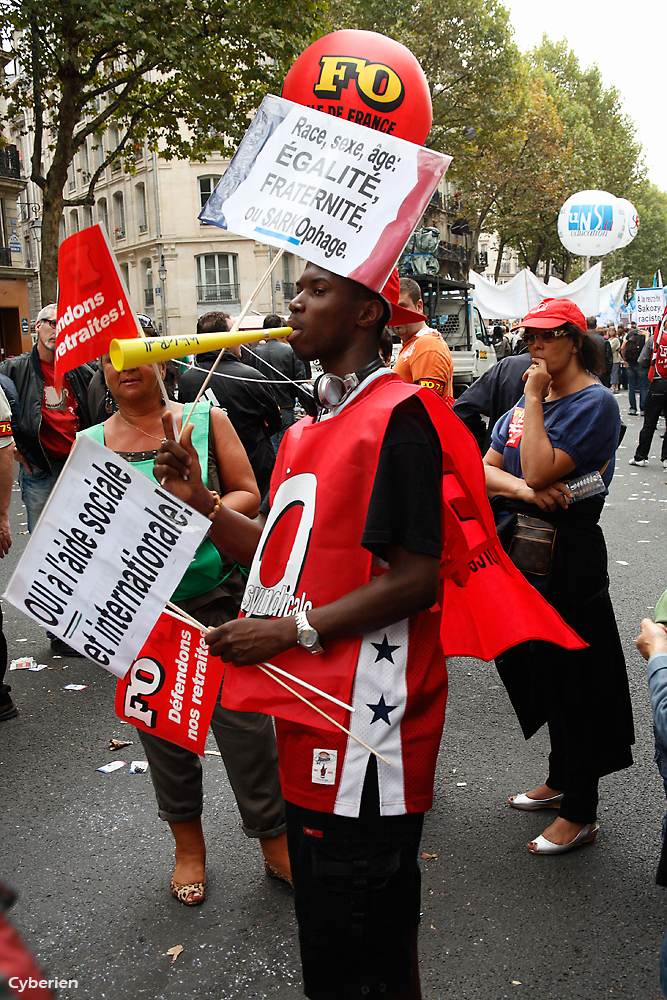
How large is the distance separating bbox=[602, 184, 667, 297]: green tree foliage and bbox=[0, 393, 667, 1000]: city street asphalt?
5763 cm

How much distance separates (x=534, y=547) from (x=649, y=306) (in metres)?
16.1

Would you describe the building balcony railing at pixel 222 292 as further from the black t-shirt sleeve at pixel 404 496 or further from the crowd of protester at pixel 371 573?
the black t-shirt sleeve at pixel 404 496

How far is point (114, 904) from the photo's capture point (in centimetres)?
289

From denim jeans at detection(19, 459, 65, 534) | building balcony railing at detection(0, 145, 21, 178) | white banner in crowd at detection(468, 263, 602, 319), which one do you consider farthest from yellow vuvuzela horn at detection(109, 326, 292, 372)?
building balcony railing at detection(0, 145, 21, 178)

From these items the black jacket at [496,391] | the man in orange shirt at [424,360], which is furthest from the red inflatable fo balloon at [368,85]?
the man in orange shirt at [424,360]

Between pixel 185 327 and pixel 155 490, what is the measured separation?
40.6m

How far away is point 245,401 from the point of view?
18.6 feet

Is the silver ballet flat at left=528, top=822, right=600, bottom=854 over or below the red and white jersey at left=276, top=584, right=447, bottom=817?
below

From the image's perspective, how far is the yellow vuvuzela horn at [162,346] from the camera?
1474 mm

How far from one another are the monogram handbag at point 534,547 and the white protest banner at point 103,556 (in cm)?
152

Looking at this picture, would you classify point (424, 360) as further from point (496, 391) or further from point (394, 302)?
point (394, 302)

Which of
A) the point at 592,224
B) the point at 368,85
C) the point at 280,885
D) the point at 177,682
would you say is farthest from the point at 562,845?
the point at 592,224

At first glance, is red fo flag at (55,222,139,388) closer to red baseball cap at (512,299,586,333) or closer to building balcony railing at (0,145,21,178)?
red baseball cap at (512,299,586,333)

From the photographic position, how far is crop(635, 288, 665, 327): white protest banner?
17203 mm
